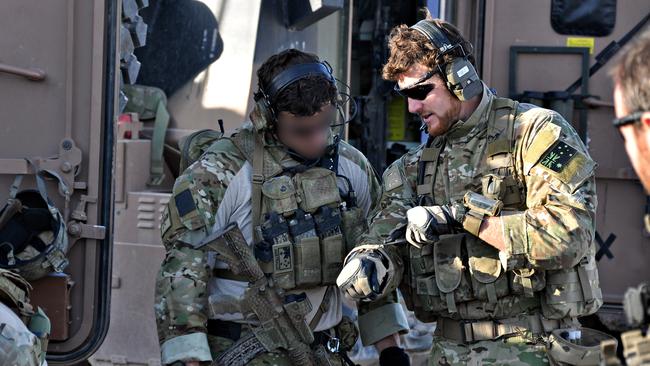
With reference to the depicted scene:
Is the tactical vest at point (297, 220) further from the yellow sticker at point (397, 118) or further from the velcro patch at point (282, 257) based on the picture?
the yellow sticker at point (397, 118)

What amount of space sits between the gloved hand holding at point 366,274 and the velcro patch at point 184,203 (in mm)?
556

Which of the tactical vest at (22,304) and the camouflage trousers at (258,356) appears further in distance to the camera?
the camouflage trousers at (258,356)

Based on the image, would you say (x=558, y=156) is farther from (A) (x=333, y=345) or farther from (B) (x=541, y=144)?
(A) (x=333, y=345)

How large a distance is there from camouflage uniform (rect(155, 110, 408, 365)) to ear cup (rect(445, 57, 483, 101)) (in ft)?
1.82

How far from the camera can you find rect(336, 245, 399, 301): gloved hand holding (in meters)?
3.25

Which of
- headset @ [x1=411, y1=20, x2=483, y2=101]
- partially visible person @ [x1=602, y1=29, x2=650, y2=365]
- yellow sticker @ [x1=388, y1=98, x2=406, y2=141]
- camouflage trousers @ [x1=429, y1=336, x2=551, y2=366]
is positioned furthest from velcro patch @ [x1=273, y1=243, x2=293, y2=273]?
yellow sticker @ [x1=388, y1=98, x2=406, y2=141]

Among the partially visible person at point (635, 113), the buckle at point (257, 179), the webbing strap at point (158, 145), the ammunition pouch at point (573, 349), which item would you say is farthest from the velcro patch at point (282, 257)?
the webbing strap at point (158, 145)

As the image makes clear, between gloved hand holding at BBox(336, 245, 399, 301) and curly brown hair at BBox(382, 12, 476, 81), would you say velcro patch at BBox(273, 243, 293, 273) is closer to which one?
gloved hand holding at BBox(336, 245, 399, 301)

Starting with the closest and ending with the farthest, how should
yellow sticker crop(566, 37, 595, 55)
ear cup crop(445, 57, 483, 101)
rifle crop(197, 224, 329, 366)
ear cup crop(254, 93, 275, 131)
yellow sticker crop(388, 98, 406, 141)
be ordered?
1. ear cup crop(445, 57, 483, 101)
2. rifle crop(197, 224, 329, 366)
3. ear cup crop(254, 93, 275, 131)
4. yellow sticker crop(566, 37, 595, 55)
5. yellow sticker crop(388, 98, 406, 141)

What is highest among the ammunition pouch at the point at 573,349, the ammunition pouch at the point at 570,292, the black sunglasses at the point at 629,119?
the black sunglasses at the point at 629,119

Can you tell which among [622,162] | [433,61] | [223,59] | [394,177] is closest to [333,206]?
[394,177]

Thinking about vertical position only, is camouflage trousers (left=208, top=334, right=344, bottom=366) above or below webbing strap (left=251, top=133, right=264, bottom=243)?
below

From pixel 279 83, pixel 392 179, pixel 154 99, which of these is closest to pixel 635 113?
pixel 392 179

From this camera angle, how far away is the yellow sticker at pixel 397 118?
7.20 metres
